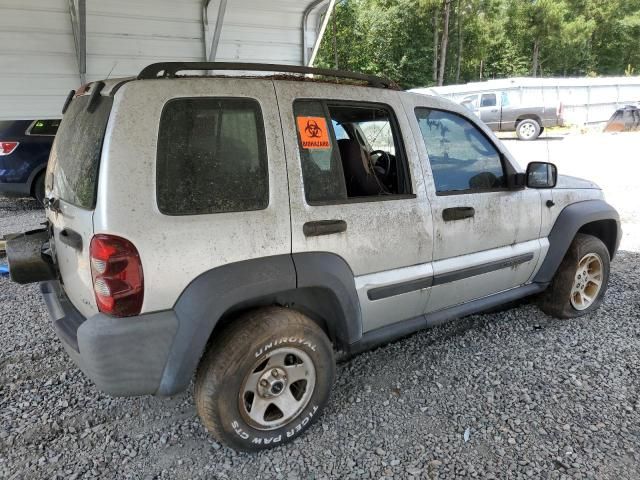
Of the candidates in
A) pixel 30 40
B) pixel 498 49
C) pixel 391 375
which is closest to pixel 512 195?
pixel 391 375

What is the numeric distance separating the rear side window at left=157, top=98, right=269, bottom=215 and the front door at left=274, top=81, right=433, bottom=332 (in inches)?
6.6

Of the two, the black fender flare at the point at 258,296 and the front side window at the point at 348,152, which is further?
the front side window at the point at 348,152

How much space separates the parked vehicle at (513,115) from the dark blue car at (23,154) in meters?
16.2

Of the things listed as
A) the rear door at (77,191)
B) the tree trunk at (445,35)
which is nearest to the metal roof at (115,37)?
the rear door at (77,191)

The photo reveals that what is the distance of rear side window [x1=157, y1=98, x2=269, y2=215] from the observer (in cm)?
199

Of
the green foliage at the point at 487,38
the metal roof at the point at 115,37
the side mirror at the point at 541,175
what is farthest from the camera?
the green foliage at the point at 487,38

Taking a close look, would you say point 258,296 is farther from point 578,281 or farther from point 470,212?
point 578,281

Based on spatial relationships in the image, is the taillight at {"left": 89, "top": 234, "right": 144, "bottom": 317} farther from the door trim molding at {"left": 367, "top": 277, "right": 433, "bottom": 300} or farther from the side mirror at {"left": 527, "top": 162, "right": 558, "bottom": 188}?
the side mirror at {"left": 527, "top": 162, "right": 558, "bottom": 188}

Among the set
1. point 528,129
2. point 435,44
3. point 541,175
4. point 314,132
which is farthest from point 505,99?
point 314,132

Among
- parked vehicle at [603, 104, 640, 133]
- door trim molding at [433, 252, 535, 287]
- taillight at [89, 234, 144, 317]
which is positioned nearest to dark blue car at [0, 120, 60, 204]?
taillight at [89, 234, 144, 317]

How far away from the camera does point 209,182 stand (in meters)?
2.08

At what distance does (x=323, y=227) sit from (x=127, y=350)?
3.44 ft

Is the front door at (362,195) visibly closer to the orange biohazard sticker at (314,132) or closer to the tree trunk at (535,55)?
the orange biohazard sticker at (314,132)

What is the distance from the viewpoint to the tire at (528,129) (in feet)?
63.2
